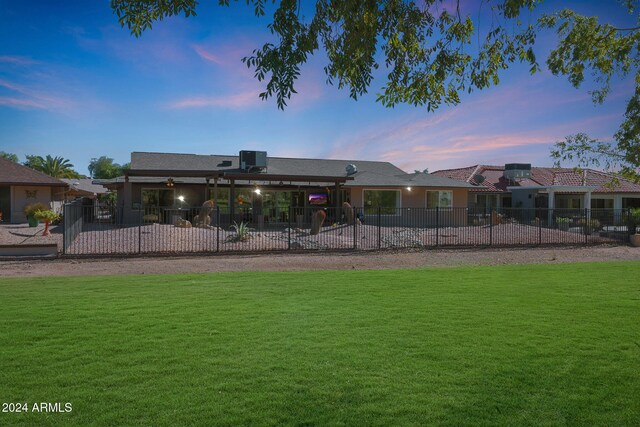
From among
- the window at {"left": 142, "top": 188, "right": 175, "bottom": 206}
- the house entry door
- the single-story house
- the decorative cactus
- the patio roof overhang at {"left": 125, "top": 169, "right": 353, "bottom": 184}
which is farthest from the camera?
the single-story house

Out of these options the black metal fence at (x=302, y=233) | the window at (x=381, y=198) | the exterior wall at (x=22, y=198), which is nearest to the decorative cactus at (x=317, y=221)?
the black metal fence at (x=302, y=233)

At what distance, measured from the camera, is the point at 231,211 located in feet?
88.1

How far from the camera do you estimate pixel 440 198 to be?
3212 centimetres

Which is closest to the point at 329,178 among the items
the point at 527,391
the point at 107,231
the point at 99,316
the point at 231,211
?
the point at 231,211

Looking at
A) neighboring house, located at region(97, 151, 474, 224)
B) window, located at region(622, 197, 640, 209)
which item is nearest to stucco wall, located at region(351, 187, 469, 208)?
neighboring house, located at region(97, 151, 474, 224)

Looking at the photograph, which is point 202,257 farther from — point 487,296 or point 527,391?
point 527,391

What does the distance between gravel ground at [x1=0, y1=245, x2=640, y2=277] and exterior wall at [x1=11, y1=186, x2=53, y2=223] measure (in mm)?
17787

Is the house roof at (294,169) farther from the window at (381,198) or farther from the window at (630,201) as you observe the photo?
the window at (630,201)

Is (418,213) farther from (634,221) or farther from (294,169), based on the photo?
(634,221)

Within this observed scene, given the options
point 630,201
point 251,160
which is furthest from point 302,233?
point 630,201

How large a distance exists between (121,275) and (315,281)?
16.7ft

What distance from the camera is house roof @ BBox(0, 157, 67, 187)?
28.2 m

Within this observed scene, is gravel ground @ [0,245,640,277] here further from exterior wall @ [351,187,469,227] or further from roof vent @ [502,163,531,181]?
roof vent @ [502,163,531,181]

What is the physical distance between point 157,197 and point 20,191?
331 inches
